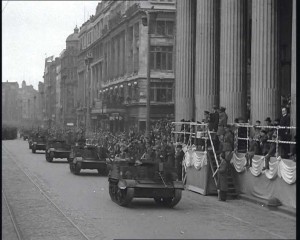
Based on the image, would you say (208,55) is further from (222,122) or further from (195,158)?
(222,122)

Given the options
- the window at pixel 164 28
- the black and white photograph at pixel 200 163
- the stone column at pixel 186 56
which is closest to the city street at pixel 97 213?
the black and white photograph at pixel 200 163

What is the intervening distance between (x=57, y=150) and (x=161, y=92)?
78.7ft

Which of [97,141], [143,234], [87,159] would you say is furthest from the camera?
[97,141]

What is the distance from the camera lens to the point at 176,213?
1583 centimetres

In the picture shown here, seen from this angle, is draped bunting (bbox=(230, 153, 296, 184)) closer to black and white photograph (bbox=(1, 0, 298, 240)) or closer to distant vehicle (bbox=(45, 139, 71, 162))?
black and white photograph (bbox=(1, 0, 298, 240))

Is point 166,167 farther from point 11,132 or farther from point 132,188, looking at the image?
point 11,132

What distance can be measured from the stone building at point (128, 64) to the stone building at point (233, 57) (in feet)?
69.4

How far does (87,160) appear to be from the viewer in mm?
28859

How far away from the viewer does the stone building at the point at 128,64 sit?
60.1 meters

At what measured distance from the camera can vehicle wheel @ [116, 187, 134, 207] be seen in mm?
16641

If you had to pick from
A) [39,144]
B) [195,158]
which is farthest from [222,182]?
[39,144]

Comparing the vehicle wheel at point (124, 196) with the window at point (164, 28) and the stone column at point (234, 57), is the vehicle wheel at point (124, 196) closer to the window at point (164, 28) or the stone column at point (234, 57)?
the stone column at point (234, 57)

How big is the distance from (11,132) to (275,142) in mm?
80951

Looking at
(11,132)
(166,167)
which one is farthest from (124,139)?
(11,132)
